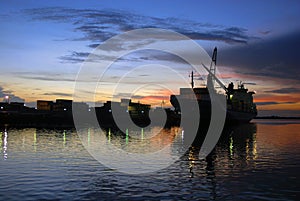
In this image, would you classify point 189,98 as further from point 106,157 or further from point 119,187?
point 119,187

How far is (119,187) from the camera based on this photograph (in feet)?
87.2

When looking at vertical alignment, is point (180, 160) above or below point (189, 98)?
below

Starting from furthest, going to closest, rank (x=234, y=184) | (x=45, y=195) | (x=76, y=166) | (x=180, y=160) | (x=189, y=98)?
(x=189, y=98), (x=180, y=160), (x=76, y=166), (x=234, y=184), (x=45, y=195)

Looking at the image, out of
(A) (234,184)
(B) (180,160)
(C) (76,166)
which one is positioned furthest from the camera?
(B) (180,160)

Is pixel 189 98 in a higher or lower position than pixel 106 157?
higher

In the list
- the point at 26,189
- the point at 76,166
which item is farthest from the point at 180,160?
the point at 26,189

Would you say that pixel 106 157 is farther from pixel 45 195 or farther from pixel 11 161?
pixel 45 195

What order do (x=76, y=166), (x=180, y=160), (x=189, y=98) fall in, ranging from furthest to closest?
(x=189, y=98)
(x=180, y=160)
(x=76, y=166)

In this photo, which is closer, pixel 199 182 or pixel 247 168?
pixel 199 182

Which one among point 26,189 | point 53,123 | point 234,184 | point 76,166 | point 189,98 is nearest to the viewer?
point 26,189

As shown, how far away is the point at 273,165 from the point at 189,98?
13924cm

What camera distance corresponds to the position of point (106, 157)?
4388 centimetres

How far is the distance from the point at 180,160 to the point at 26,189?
20.8 metres

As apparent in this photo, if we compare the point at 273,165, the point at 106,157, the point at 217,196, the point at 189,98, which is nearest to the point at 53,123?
the point at 189,98
